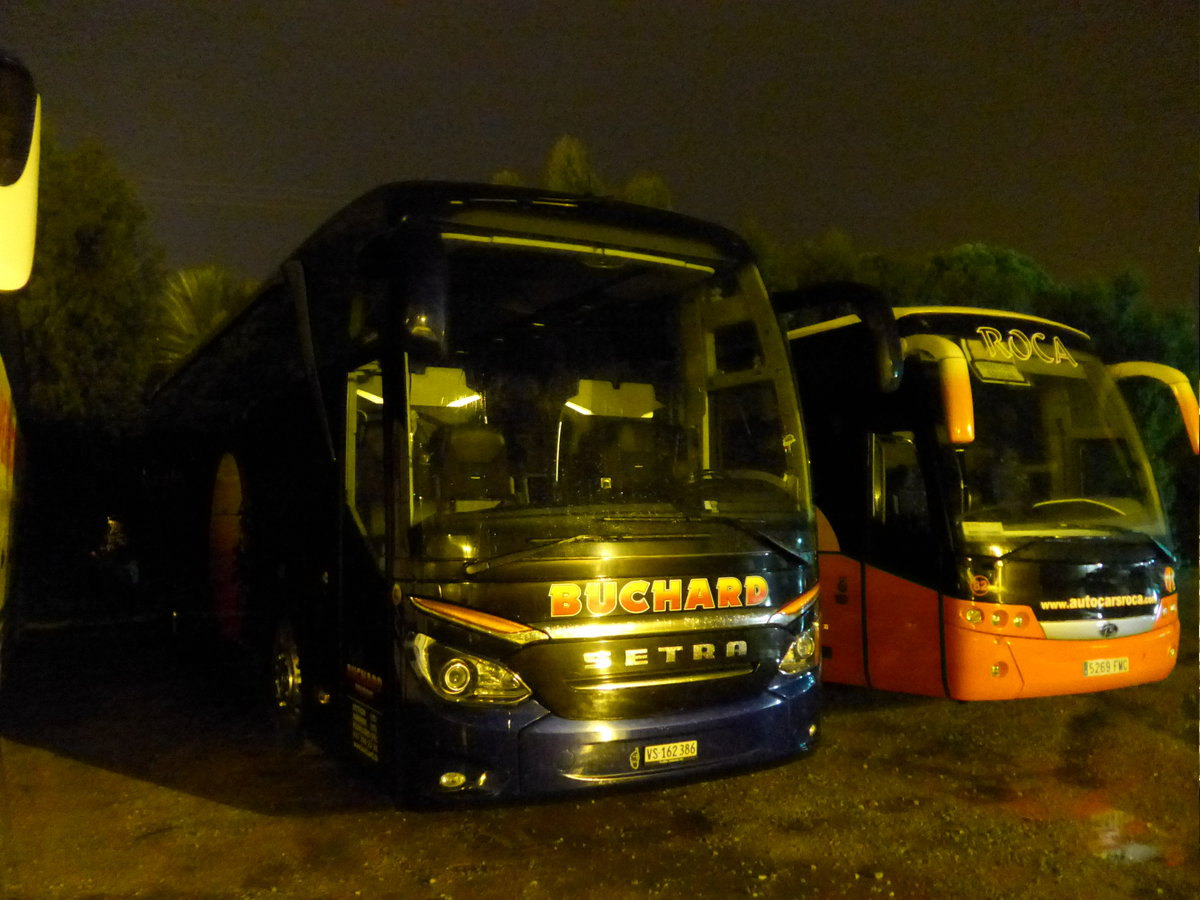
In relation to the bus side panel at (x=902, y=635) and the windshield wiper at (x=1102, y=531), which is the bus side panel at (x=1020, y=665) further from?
the windshield wiper at (x=1102, y=531)

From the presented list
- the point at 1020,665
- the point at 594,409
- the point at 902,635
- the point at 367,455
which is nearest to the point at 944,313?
the point at 902,635

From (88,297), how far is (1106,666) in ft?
55.9

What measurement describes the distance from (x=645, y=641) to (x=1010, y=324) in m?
4.24

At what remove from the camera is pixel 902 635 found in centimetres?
681

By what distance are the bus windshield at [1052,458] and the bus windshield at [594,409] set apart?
2.04 metres

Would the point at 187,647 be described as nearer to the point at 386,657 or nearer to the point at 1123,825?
the point at 386,657

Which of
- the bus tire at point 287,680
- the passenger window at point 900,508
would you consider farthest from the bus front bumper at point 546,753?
the passenger window at point 900,508

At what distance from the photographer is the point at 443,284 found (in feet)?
13.5

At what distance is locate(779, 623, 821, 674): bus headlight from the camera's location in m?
5.05

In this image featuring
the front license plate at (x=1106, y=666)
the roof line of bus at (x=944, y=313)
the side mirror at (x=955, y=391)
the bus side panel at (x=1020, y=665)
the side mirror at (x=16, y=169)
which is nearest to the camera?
the side mirror at (x=16, y=169)

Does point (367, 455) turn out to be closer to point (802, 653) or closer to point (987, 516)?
point (802, 653)

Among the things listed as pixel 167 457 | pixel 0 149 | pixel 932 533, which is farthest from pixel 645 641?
pixel 167 457

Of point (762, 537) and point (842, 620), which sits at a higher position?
point (762, 537)

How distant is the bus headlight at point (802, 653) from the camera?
505 centimetres
